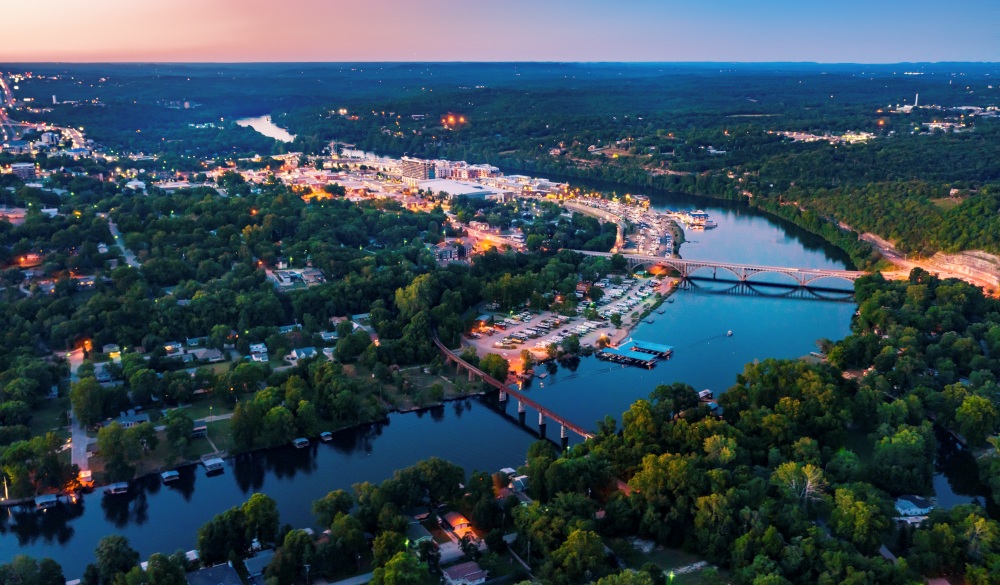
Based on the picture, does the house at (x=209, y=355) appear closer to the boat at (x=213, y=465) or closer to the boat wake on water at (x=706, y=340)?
the boat at (x=213, y=465)

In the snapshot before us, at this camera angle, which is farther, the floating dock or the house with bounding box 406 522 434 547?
the floating dock

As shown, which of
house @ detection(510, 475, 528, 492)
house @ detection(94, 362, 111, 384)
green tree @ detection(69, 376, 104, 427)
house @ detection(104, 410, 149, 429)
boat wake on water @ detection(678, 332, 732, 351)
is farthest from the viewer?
boat wake on water @ detection(678, 332, 732, 351)

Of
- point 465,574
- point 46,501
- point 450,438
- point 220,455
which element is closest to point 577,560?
point 465,574

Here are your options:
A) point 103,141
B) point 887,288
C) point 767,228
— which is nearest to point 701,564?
point 887,288

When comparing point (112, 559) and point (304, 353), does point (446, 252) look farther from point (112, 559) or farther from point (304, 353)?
point (112, 559)

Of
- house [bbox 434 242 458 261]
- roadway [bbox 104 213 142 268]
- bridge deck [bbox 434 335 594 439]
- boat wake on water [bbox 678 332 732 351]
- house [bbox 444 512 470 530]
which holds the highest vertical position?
roadway [bbox 104 213 142 268]

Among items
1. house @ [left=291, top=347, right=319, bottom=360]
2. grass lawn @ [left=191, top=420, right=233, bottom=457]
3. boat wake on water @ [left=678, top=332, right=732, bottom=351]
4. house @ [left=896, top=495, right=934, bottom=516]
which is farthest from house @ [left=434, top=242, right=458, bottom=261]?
house @ [left=896, top=495, right=934, bottom=516]

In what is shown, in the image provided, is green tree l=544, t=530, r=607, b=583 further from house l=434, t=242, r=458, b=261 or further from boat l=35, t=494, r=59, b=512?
house l=434, t=242, r=458, b=261

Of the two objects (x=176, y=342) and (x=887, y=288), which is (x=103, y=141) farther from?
(x=887, y=288)

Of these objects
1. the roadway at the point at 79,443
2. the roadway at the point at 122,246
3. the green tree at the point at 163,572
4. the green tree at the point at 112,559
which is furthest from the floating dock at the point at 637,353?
the roadway at the point at 122,246
